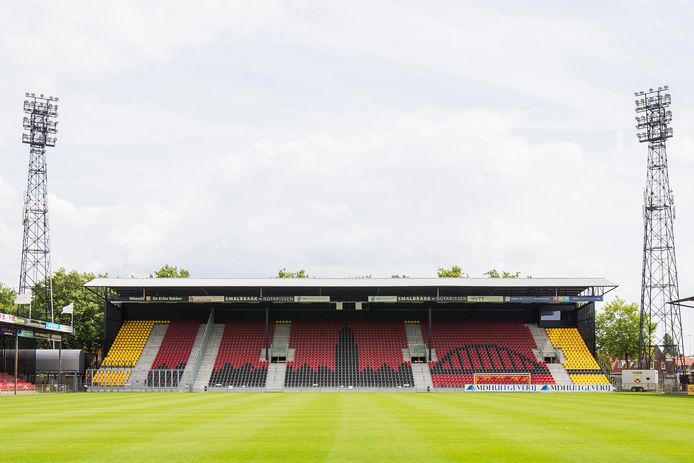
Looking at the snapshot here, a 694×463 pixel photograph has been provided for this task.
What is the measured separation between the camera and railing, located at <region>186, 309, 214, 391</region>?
65.2m

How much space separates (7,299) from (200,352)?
35.6 m

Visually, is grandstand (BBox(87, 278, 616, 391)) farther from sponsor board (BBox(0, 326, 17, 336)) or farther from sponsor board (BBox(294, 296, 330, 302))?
sponsor board (BBox(0, 326, 17, 336))

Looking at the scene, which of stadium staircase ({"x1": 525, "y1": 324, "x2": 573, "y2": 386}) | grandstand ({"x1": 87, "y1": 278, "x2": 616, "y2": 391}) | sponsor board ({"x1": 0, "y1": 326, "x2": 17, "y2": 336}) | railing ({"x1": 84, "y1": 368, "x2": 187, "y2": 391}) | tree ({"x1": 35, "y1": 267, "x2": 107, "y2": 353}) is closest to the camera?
sponsor board ({"x1": 0, "y1": 326, "x2": 17, "y2": 336})

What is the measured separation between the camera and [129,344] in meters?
71.9

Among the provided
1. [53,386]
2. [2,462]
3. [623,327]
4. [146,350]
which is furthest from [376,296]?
[2,462]

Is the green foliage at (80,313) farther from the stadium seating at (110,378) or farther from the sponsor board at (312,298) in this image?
the sponsor board at (312,298)

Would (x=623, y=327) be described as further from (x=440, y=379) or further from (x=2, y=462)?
(x=2, y=462)

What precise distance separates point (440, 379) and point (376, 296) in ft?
33.9

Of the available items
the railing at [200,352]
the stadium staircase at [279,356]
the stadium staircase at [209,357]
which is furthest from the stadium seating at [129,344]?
the stadium staircase at [279,356]

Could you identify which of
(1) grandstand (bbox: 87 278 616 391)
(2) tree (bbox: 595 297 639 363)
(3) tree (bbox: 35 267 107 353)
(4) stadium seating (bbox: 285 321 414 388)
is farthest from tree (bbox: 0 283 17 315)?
(2) tree (bbox: 595 297 639 363)

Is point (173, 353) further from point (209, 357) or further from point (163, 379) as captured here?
point (163, 379)

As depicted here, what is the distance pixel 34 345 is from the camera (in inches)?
2771

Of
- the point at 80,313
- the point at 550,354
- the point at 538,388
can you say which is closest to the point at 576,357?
the point at 550,354

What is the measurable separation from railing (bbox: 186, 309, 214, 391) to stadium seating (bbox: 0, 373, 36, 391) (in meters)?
13.0
